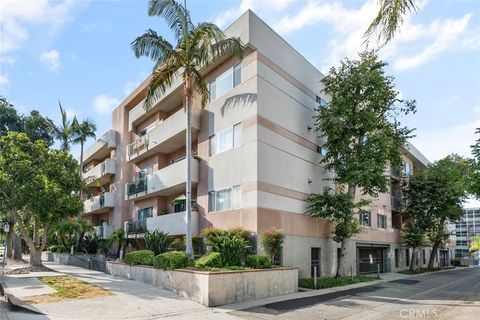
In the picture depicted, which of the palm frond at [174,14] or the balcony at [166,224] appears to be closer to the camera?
the palm frond at [174,14]

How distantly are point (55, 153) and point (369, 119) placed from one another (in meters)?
19.7

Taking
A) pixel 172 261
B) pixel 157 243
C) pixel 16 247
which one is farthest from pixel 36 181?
pixel 16 247

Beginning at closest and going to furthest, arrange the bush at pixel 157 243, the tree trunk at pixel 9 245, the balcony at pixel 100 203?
the bush at pixel 157 243
the tree trunk at pixel 9 245
the balcony at pixel 100 203

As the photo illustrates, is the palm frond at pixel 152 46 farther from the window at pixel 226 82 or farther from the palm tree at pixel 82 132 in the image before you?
the palm tree at pixel 82 132

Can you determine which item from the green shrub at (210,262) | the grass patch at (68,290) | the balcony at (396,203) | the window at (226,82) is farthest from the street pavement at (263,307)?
the balcony at (396,203)

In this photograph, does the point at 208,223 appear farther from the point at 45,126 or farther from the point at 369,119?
the point at 45,126

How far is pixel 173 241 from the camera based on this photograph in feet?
76.9

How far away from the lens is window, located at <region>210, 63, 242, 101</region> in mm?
22578

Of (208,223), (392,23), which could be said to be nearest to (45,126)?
(208,223)

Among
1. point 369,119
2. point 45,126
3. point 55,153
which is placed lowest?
point 55,153

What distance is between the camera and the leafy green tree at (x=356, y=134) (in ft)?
76.6

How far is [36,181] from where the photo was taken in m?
22.5

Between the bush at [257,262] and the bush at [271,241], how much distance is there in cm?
178

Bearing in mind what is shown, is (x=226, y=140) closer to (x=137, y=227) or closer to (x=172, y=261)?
(x=172, y=261)
